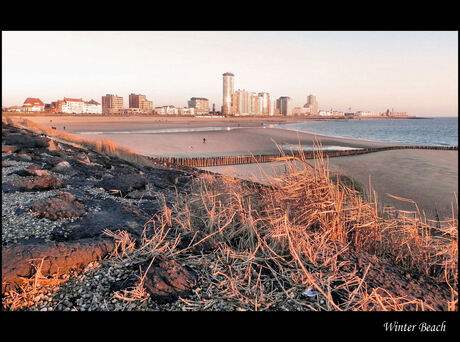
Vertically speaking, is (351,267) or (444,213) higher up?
(351,267)

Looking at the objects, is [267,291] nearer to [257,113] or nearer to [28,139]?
[28,139]

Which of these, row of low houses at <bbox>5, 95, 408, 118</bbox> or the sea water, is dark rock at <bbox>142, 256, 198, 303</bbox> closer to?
the sea water

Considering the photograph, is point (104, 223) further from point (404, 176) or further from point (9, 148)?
point (404, 176)

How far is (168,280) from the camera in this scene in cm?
266

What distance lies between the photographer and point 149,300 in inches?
97.0

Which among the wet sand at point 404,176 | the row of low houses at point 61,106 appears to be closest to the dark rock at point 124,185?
the wet sand at point 404,176

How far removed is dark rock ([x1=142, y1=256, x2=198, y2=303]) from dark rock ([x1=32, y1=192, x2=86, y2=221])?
67.4 inches

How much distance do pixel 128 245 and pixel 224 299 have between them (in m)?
1.26

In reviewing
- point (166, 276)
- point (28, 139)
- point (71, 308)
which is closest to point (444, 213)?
point (166, 276)

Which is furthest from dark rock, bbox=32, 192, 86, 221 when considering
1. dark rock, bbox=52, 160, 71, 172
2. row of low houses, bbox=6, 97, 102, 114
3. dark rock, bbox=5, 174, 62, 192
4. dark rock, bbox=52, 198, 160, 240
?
row of low houses, bbox=6, 97, 102, 114

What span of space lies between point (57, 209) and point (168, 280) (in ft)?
7.25

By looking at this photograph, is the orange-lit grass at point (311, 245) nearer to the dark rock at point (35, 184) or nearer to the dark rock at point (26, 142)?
the dark rock at point (35, 184)

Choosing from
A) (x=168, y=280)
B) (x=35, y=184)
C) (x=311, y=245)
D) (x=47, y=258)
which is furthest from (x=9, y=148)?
(x=311, y=245)
